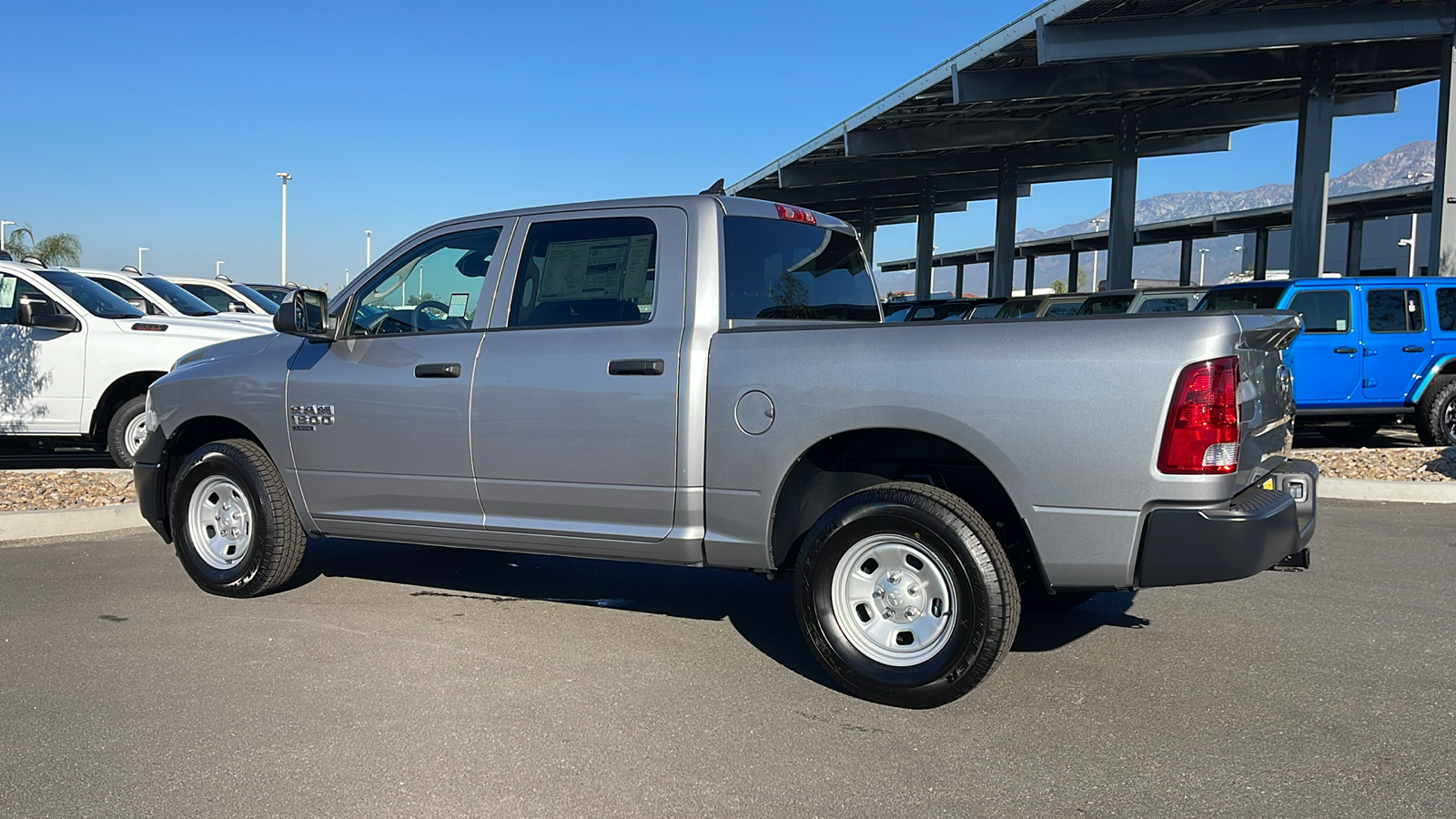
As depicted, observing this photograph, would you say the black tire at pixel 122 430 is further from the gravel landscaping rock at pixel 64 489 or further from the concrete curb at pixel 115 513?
the concrete curb at pixel 115 513

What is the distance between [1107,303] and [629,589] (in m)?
12.1

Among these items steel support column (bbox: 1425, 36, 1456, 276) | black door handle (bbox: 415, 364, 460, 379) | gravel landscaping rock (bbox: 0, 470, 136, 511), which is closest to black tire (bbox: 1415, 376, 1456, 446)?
steel support column (bbox: 1425, 36, 1456, 276)

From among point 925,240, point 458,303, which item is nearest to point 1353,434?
point 458,303

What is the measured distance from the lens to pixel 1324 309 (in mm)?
12797

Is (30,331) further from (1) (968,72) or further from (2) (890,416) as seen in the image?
(1) (968,72)

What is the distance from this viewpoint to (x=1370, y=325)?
41.8ft

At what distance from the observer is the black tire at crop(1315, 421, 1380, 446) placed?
14.0 metres

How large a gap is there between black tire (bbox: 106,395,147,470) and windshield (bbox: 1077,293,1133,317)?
11.9 meters

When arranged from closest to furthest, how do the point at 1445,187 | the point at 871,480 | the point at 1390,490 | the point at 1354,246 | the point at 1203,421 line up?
the point at 1203,421 < the point at 871,480 < the point at 1390,490 < the point at 1445,187 < the point at 1354,246

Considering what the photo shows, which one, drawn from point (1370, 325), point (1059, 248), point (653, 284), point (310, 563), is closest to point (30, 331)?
point (310, 563)

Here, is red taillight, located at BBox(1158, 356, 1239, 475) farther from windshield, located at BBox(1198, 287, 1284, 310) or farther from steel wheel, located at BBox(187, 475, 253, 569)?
→ windshield, located at BBox(1198, 287, 1284, 310)

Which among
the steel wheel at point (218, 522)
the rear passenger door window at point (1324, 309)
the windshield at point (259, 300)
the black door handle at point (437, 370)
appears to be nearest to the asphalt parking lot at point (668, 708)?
the steel wheel at point (218, 522)

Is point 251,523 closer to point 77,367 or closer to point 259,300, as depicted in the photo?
point 77,367

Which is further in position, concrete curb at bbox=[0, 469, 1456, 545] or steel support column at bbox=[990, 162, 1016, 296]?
steel support column at bbox=[990, 162, 1016, 296]
